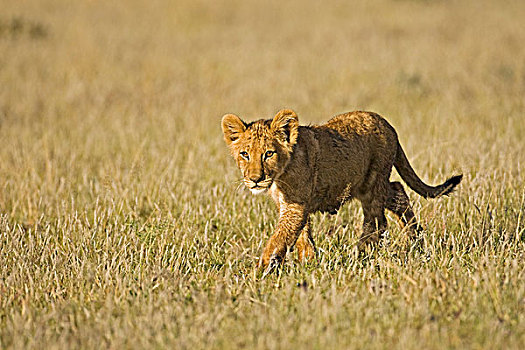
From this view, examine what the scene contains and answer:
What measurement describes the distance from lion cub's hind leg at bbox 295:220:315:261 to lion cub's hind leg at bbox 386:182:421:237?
2.58ft

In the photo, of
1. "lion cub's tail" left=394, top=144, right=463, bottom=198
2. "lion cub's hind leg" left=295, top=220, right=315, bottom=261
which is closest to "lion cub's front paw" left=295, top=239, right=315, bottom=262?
"lion cub's hind leg" left=295, top=220, right=315, bottom=261

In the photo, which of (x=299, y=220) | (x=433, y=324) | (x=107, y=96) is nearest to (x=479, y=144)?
(x=299, y=220)

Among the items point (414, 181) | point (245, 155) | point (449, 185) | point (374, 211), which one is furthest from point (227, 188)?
point (449, 185)

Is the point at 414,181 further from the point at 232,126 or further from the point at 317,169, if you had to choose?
the point at 232,126

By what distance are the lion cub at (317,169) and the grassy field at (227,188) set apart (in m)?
0.23

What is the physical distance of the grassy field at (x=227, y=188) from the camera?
3.54 m

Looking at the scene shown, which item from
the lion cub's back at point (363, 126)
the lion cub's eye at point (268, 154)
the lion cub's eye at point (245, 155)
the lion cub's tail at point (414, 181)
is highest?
the lion cub's back at point (363, 126)

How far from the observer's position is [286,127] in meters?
4.35

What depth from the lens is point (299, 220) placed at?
4.41m

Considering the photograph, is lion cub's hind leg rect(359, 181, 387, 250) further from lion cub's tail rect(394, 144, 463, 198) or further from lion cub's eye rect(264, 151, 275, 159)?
lion cub's eye rect(264, 151, 275, 159)

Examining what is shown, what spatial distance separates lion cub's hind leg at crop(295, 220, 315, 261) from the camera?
4.91 meters

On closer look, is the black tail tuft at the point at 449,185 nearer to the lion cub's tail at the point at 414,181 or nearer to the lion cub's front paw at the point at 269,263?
the lion cub's tail at the point at 414,181

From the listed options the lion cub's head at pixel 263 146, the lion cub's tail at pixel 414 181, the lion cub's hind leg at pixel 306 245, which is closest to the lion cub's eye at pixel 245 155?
the lion cub's head at pixel 263 146

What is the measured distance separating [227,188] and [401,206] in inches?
69.9
